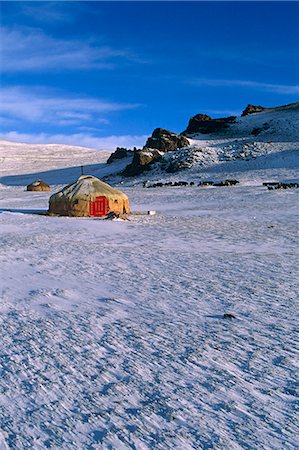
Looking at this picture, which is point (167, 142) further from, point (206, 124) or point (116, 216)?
point (116, 216)

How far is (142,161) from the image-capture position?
39031mm

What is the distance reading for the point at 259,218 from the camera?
44.6 ft

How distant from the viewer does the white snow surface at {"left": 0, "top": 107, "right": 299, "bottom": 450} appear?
2803mm

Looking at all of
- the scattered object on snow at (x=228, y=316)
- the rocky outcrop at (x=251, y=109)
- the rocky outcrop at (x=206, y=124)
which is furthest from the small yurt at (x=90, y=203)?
the rocky outcrop at (x=251, y=109)

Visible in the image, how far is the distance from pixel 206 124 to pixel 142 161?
17.7 m

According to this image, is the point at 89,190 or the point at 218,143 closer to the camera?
the point at 89,190

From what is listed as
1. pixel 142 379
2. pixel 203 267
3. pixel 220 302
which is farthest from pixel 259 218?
pixel 142 379

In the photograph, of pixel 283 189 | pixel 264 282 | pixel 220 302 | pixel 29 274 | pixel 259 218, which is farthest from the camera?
pixel 283 189

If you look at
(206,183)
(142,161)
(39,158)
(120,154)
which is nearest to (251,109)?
(120,154)

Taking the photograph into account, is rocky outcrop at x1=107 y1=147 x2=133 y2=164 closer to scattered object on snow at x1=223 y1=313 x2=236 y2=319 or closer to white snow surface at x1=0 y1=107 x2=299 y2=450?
white snow surface at x1=0 y1=107 x2=299 y2=450

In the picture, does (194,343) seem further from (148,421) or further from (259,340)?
(148,421)

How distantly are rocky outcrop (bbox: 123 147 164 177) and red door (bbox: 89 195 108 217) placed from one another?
21621 millimetres

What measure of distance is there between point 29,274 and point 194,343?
3668mm

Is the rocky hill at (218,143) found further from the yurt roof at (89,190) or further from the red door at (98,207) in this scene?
the red door at (98,207)
